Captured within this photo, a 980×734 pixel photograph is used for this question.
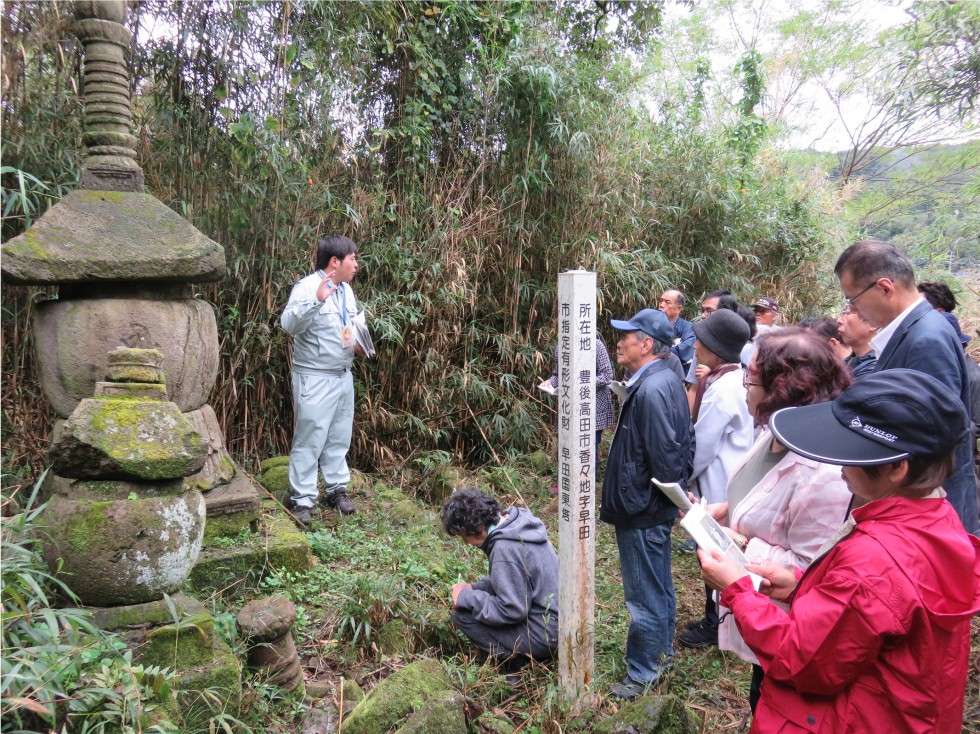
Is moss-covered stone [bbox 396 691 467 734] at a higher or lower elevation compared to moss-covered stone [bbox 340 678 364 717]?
higher

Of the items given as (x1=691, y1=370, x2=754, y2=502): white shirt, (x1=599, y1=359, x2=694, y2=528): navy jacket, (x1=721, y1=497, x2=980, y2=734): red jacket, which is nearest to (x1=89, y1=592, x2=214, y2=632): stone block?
(x1=599, y1=359, x2=694, y2=528): navy jacket

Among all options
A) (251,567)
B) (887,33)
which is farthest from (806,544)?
(887,33)

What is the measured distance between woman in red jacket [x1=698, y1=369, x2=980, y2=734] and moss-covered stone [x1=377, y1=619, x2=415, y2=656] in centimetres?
206

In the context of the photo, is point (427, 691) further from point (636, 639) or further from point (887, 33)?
point (887, 33)

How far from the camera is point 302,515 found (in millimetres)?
4102

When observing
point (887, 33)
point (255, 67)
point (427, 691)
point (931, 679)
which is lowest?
point (427, 691)

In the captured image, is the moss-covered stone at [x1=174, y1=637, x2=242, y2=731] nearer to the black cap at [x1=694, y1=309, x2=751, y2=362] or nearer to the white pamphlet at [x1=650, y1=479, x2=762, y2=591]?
the white pamphlet at [x1=650, y1=479, x2=762, y2=591]

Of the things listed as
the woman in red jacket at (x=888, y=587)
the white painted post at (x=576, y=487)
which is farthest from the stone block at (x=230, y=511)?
the woman in red jacket at (x=888, y=587)

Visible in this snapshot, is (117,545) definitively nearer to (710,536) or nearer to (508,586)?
(508,586)

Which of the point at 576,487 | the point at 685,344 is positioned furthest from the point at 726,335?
the point at 685,344

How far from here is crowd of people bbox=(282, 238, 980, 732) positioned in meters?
1.24

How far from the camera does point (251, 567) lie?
322 centimetres

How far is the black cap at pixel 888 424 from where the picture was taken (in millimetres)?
1231

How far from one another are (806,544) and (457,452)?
4.08 m
